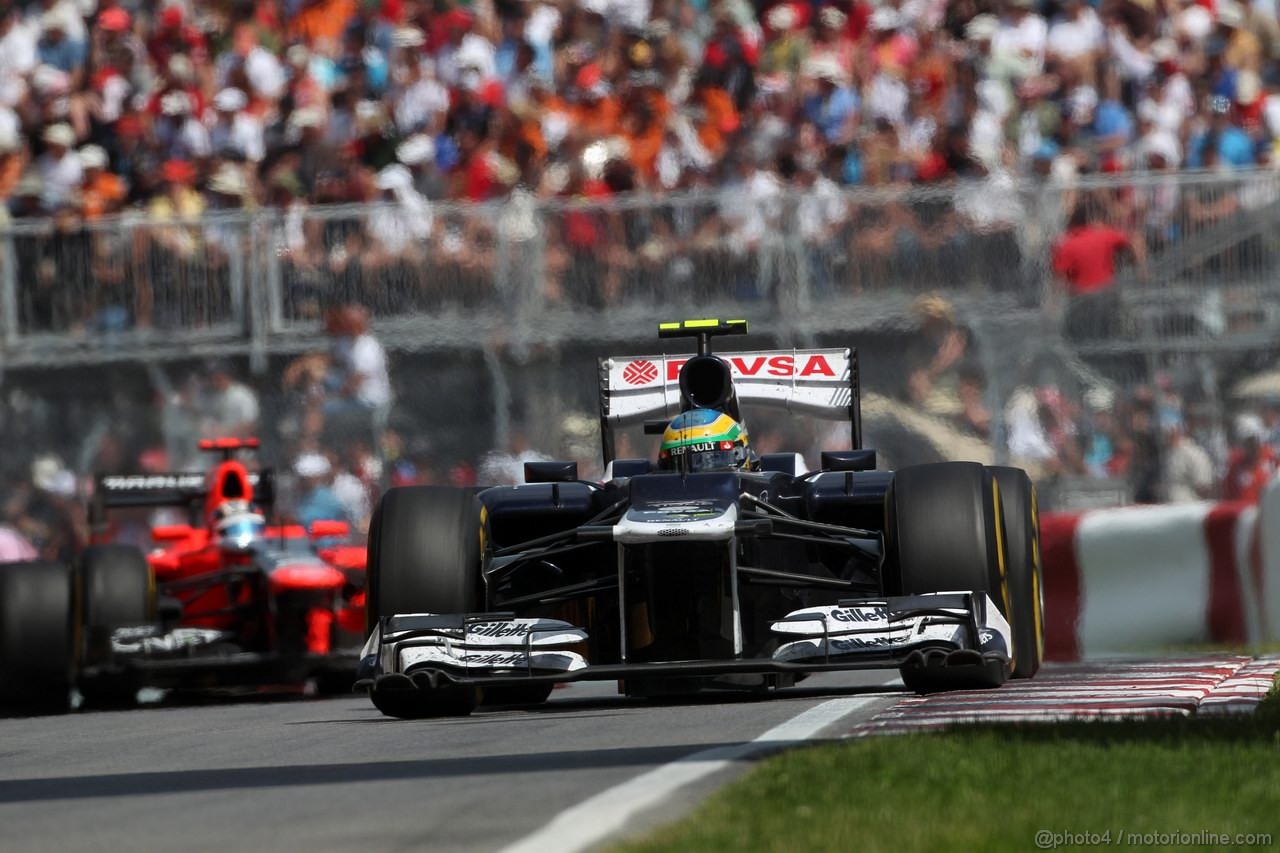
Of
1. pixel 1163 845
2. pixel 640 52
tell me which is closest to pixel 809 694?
pixel 1163 845

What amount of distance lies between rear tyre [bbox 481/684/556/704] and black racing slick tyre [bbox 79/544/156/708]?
250 cm

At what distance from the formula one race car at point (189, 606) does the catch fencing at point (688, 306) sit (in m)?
1.81

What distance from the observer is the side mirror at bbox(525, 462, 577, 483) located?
37.3ft

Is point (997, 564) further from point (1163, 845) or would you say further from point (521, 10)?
point (521, 10)

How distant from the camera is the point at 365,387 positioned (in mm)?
16297

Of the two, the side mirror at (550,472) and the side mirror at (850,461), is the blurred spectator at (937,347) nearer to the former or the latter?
the side mirror at (850,461)

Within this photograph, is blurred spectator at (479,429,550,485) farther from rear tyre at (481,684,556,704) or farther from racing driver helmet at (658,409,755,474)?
racing driver helmet at (658,409,755,474)

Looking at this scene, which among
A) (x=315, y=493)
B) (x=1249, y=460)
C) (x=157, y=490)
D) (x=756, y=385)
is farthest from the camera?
(x=315, y=493)

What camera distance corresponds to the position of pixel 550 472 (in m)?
11.5

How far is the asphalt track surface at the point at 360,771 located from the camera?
5352mm

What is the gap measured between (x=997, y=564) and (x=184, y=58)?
41.5 feet

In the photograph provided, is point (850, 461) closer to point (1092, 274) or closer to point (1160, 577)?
point (1160, 577)

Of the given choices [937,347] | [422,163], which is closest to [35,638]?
[937,347]

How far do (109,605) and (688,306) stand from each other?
14.9ft
